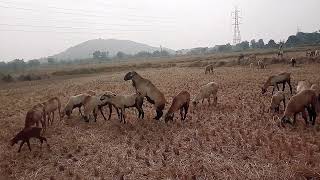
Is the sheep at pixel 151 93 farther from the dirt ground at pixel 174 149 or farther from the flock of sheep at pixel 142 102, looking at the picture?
the dirt ground at pixel 174 149

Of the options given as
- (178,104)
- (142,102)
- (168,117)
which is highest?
(142,102)

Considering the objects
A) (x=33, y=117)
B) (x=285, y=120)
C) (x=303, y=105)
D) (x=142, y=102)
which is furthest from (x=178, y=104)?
(x=33, y=117)

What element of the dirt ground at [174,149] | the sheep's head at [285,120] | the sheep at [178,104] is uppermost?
the sheep at [178,104]

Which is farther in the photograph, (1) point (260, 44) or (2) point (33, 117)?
(1) point (260, 44)

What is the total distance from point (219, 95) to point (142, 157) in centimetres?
1419

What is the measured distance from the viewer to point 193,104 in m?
22.6

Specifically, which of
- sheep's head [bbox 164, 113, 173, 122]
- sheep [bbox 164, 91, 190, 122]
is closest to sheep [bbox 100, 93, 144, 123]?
sheep's head [bbox 164, 113, 173, 122]

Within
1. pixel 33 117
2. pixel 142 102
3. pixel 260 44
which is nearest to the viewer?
pixel 33 117

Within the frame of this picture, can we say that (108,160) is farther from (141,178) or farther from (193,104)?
(193,104)

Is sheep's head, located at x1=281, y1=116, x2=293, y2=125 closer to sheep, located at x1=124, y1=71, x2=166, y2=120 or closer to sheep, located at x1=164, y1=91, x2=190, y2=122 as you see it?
sheep, located at x1=164, y1=91, x2=190, y2=122

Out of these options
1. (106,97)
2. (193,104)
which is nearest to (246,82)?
(193,104)

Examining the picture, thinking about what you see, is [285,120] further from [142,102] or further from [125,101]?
[125,101]

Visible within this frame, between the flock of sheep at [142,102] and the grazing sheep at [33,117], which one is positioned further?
the grazing sheep at [33,117]

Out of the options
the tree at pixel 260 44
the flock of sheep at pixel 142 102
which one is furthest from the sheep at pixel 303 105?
the tree at pixel 260 44
